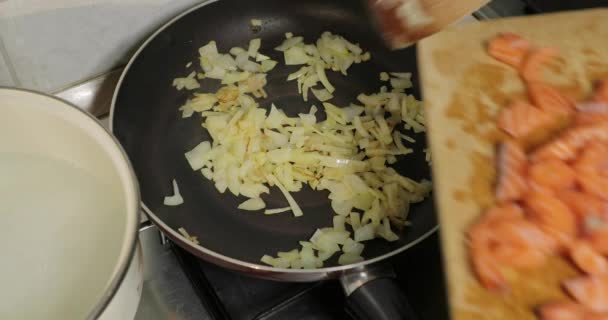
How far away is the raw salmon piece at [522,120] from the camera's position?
2.65ft

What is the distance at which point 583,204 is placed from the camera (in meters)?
0.73

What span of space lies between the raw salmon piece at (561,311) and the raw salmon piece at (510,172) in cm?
14

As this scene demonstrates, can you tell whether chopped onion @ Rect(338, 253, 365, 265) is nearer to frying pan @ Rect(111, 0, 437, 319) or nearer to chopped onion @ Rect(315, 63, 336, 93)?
frying pan @ Rect(111, 0, 437, 319)

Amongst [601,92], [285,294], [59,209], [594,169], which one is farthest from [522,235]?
[59,209]

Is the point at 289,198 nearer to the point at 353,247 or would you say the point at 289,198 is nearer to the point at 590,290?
the point at 353,247

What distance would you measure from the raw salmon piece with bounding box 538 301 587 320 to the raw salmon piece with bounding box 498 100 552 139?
232 millimetres

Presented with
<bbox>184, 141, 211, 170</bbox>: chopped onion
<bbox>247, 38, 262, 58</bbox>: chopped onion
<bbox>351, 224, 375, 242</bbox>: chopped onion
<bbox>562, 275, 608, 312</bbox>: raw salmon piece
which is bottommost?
<bbox>351, 224, 375, 242</bbox>: chopped onion

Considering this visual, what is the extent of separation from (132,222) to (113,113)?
40 cm

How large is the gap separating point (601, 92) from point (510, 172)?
7.7 inches

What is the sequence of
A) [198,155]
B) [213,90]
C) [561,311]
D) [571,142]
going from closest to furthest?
1. [561,311]
2. [571,142]
3. [198,155]
4. [213,90]

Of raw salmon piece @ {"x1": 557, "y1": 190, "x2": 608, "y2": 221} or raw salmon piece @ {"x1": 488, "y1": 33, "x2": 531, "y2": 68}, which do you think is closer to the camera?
raw salmon piece @ {"x1": 557, "y1": 190, "x2": 608, "y2": 221}

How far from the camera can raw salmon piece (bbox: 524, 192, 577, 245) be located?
721 mm

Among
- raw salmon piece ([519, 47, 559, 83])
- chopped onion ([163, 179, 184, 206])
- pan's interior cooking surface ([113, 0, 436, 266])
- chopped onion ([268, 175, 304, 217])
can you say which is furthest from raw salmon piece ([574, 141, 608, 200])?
chopped onion ([163, 179, 184, 206])

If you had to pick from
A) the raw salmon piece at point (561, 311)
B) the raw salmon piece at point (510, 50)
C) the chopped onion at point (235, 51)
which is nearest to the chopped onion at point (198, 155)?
the chopped onion at point (235, 51)
